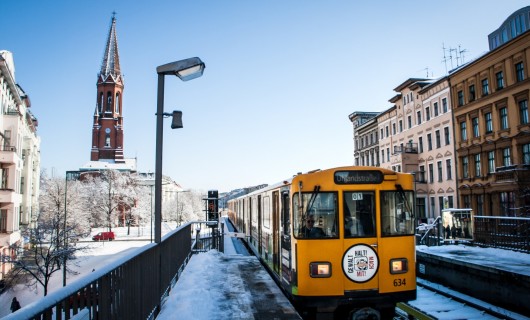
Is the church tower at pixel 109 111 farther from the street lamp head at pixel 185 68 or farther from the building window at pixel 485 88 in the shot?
the street lamp head at pixel 185 68

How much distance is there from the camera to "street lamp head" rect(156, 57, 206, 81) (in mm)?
8109

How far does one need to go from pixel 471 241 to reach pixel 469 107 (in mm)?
20568

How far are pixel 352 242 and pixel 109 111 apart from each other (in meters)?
109

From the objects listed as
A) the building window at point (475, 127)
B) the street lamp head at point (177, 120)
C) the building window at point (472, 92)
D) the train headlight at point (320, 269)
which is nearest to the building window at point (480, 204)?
the building window at point (475, 127)

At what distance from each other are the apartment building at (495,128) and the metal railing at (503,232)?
28.0 ft

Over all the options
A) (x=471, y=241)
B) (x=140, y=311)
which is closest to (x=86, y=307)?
(x=140, y=311)

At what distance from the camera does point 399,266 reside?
7809mm

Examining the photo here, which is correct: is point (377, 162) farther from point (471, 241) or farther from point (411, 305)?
point (411, 305)

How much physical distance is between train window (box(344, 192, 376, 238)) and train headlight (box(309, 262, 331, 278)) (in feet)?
2.29

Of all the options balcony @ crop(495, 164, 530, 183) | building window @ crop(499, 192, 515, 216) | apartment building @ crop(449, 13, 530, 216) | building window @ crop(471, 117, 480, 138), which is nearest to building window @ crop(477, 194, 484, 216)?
apartment building @ crop(449, 13, 530, 216)

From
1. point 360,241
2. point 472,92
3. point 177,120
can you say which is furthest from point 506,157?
point 177,120

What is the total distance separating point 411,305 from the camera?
35.4ft

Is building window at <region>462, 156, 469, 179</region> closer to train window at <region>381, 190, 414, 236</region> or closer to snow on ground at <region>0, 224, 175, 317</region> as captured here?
snow on ground at <region>0, 224, 175, 317</region>

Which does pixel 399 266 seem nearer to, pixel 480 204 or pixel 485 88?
pixel 480 204
